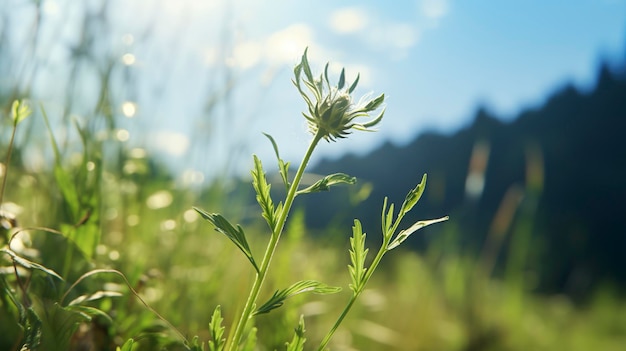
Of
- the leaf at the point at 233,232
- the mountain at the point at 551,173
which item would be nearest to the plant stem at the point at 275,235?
the leaf at the point at 233,232

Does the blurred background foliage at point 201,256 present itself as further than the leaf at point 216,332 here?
Yes

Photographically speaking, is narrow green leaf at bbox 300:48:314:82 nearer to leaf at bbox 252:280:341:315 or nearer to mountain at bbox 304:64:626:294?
leaf at bbox 252:280:341:315

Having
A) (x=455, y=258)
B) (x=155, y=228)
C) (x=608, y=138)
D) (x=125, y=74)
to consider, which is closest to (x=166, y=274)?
(x=155, y=228)

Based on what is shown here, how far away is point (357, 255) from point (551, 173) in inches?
321

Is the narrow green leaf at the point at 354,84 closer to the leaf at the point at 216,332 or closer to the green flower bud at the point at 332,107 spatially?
the green flower bud at the point at 332,107

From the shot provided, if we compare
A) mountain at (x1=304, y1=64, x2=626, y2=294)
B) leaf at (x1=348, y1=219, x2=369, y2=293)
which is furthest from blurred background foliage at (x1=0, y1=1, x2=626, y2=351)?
leaf at (x1=348, y1=219, x2=369, y2=293)

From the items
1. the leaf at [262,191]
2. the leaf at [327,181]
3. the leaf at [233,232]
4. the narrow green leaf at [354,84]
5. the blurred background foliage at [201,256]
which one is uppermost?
the narrow green leaf at [354,84]

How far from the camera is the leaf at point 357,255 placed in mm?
542

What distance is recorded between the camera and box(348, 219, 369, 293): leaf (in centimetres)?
54

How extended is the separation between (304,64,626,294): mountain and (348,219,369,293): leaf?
6.07m

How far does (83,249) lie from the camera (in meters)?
0.96

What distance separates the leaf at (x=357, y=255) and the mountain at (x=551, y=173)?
19.9 ft

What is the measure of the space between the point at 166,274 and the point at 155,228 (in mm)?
307

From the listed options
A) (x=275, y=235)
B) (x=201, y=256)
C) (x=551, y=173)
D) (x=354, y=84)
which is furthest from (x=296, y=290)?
(x=551, y=173)
